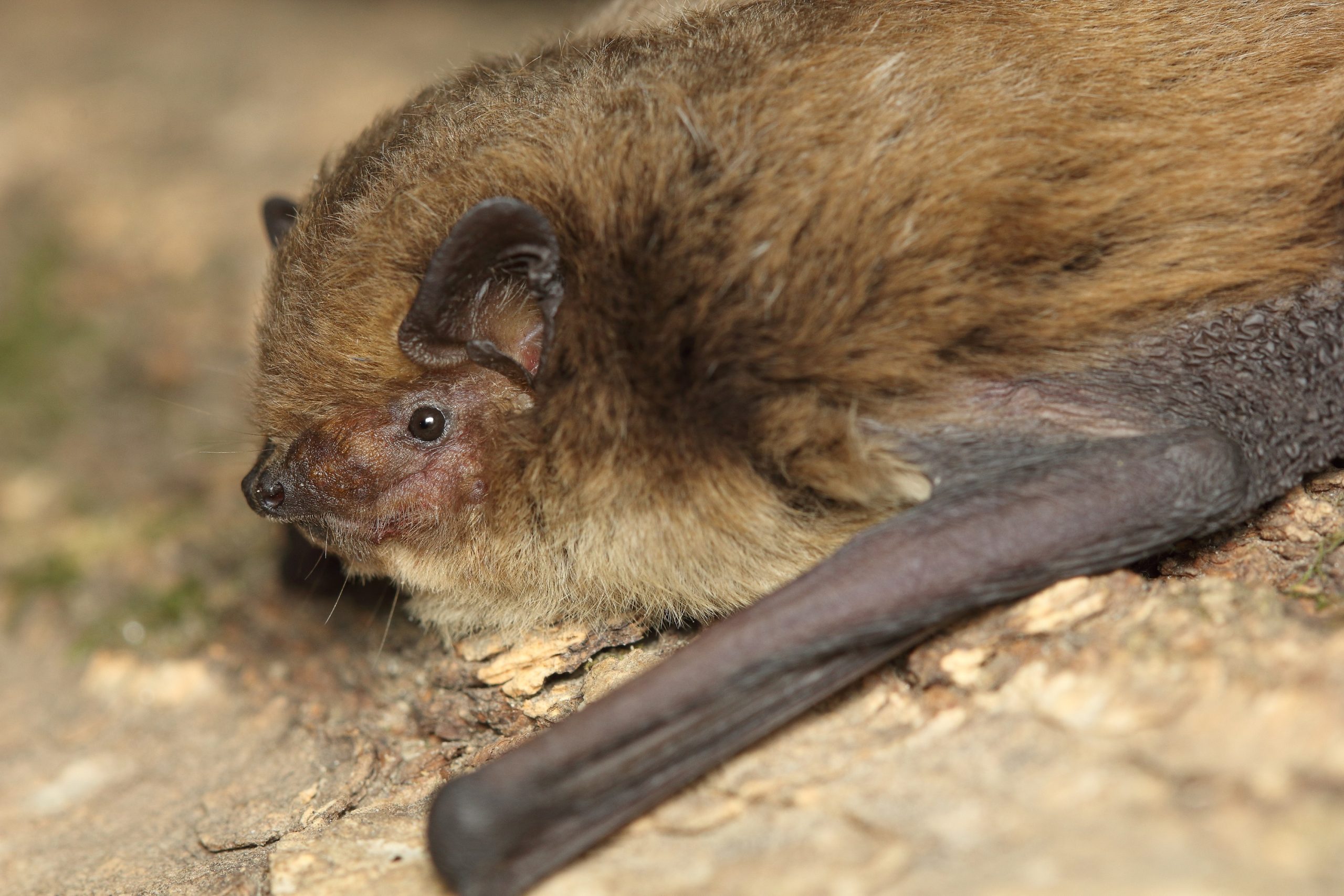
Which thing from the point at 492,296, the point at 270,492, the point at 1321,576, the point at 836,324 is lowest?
the point at 1321,576

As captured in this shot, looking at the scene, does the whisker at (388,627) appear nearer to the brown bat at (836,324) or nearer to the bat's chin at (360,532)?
the bat's chin at (360,532)

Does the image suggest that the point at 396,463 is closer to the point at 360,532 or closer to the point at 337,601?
the point at 360,532

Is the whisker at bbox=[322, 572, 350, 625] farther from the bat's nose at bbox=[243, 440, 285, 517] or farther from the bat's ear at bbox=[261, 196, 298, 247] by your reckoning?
the bat's ear at bbox=[261, 196, 298, 247]

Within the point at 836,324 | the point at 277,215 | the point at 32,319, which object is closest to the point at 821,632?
the point at 836,324

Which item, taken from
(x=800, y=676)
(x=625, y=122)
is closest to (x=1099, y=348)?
(x=800, y=676)

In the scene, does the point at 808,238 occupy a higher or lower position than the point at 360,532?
higher

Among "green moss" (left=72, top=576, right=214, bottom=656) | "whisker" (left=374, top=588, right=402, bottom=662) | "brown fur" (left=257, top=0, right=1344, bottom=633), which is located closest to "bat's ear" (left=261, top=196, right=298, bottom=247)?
"brown fur" (left=257, top=0, right=1344, bottom=633)

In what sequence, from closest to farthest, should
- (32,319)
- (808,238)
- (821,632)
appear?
(821,632)
(808,238)
(32,319)

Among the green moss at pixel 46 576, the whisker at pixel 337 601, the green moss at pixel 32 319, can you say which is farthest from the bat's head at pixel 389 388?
the green moss at pixel 32 319

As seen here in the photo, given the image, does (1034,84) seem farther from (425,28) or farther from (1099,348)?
(425,28)
